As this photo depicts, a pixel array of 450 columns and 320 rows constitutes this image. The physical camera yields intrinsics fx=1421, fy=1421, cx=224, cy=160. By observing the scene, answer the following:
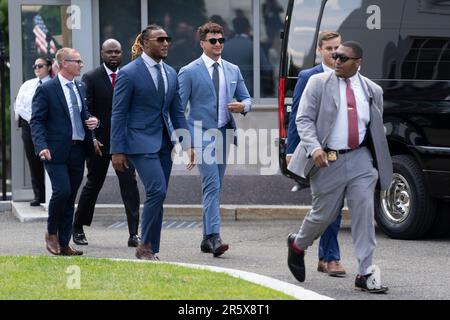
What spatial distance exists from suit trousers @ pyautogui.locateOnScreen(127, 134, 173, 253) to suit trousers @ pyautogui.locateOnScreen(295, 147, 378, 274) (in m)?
1.70

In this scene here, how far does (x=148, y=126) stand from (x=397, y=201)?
3.37m

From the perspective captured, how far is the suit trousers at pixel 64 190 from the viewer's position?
12.3 m

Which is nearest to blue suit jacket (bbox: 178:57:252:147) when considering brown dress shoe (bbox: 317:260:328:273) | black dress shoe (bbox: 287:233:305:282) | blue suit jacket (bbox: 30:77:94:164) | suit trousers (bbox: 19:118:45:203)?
blue suit jacket (bbox: 30:77:94:164)

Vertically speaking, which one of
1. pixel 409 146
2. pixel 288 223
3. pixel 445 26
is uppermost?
pixel 445 26

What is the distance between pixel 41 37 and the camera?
60.1ft

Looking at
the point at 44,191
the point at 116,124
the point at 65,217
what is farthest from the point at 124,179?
the point at 44,191

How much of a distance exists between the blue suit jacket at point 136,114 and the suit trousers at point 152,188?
76 millimetres

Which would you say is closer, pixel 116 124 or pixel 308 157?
pixel 308 157

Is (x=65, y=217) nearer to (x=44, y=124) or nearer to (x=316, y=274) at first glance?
(x=44, y=124)

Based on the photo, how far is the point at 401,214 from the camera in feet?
45.4

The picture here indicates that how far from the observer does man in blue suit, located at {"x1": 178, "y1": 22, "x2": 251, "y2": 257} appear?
1255cm

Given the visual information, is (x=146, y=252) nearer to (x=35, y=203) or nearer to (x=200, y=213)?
(x=200, y=213)

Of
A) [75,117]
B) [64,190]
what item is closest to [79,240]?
[64,190]
